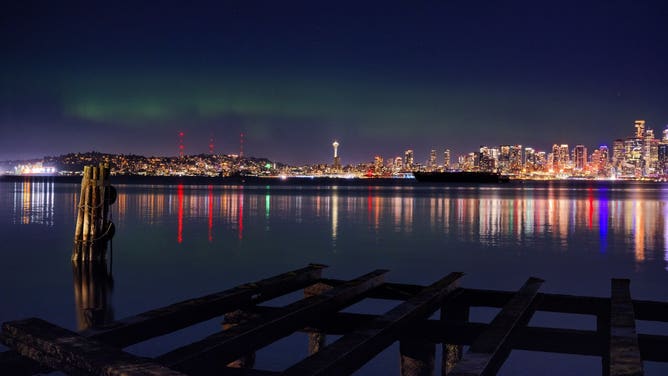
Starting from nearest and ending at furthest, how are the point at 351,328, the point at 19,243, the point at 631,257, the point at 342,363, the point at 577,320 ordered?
1. the point at 342,363
2. the point at 351,328
3. the point at 577,320
4. the point at 631,257
5. the point at 19,243

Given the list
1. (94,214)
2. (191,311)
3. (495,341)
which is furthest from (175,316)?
(94,214)

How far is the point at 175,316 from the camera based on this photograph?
7.74 metres

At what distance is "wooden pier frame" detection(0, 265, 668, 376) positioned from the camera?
546 cm

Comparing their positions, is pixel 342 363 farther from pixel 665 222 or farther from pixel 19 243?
pixel 665 222

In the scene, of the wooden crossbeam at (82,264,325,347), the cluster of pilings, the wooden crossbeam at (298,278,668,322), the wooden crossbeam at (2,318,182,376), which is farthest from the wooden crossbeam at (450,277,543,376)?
the cluster of pilings

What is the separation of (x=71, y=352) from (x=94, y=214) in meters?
19.1

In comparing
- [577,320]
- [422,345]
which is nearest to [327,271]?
[577,320]

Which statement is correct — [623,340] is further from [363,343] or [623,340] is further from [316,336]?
[316,336]

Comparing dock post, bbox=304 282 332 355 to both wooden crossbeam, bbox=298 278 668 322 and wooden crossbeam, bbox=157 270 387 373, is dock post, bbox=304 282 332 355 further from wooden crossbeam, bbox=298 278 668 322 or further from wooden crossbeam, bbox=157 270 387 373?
wooden crossbeam, bbox=157 270 387 373

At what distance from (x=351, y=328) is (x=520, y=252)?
85.4ft

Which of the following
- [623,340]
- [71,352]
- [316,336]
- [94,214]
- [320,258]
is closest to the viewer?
[71,352]

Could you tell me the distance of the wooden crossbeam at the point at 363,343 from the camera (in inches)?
235

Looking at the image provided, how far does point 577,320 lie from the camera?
645 inches

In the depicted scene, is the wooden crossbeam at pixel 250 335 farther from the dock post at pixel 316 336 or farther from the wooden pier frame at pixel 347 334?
the dock post at pixel 316 336
